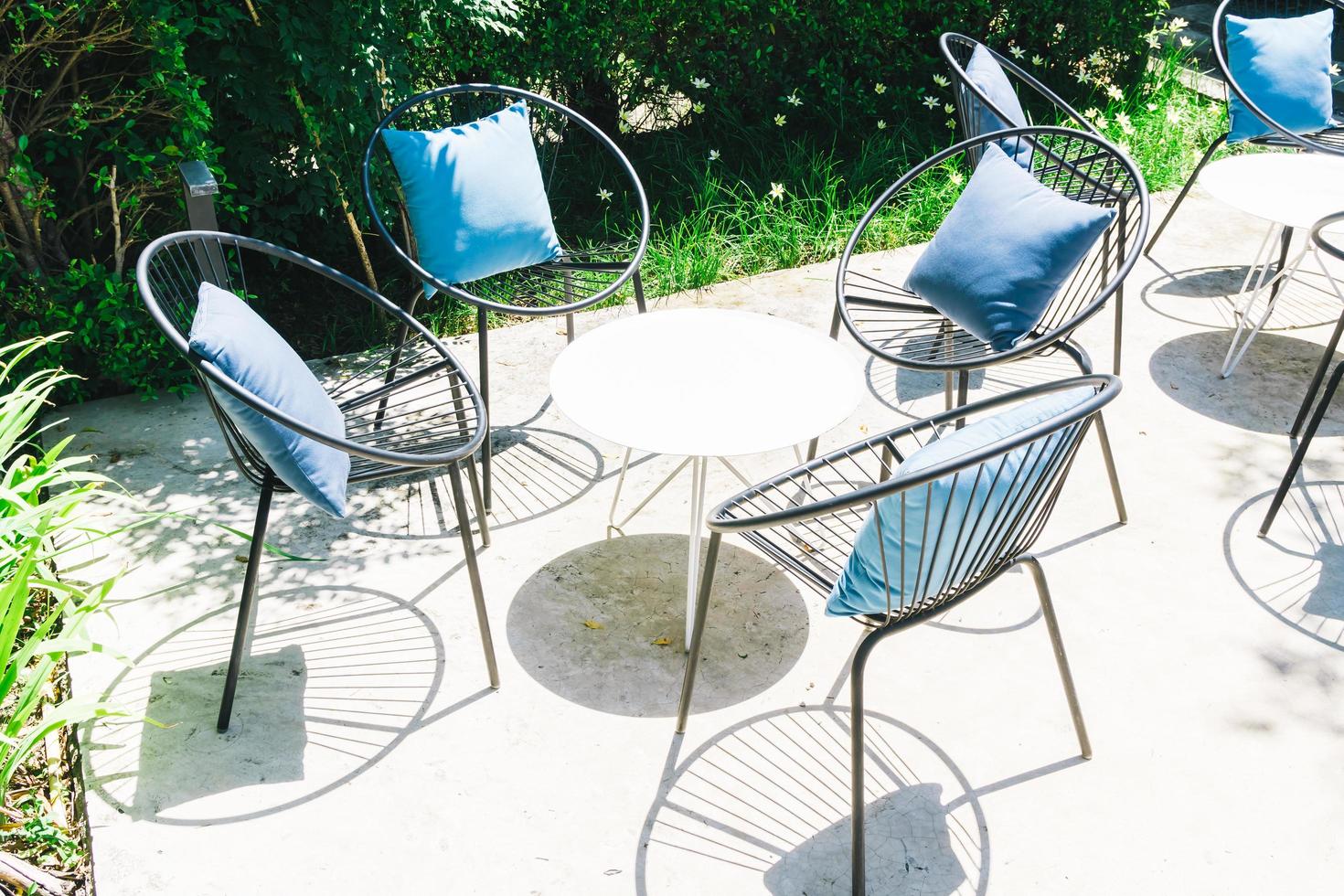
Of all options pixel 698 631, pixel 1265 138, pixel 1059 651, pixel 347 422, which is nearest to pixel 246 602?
pixel 347 422

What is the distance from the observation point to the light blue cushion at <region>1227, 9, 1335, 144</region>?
4.45 meters

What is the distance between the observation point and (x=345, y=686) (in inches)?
104

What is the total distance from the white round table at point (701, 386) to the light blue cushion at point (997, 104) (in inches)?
45.0

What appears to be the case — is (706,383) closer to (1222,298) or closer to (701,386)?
(701,386)

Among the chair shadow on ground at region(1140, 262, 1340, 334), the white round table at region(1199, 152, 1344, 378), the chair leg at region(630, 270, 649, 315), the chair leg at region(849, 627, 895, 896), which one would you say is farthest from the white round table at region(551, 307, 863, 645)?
→ the chair shadow on ground at region(1140, 262, 1340, 334)

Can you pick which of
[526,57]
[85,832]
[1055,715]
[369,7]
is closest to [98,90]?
[369,7]

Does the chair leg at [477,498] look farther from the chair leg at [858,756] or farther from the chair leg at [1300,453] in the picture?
the chair leg at [1300,453]

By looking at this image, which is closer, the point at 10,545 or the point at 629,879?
the point at 629,879

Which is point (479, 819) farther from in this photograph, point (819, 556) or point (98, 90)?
point (98, 90)

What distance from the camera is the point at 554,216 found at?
195 inches

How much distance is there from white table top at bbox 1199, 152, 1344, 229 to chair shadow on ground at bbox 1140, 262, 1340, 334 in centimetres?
35

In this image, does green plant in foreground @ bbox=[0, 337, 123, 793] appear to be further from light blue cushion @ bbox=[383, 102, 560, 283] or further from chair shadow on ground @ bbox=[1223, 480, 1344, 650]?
chair shadow on ground @ bbox=[1223, 480, 1344, 650]

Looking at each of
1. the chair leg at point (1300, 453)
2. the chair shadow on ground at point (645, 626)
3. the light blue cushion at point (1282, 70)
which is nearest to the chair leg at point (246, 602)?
the chair shadow on ground at point (645, 626)

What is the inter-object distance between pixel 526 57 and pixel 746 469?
7.24ft
